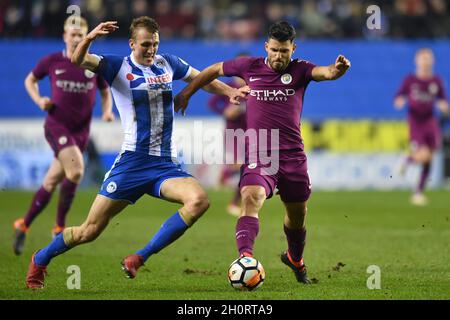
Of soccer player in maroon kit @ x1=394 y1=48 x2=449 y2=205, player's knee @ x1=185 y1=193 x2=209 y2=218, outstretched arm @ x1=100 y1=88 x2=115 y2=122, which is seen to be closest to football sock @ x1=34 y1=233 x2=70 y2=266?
player's knee @ x1=185 y1=193 x2=209 y2=218

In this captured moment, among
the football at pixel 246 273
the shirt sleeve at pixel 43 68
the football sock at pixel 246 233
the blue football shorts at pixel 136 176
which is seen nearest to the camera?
the football at pixel 246 273

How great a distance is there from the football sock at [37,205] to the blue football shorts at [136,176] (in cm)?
362

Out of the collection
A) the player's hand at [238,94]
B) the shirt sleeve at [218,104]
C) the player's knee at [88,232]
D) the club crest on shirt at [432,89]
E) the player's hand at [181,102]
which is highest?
the club crest on shirt at [432,89]

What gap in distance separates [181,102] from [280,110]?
35.4 inches

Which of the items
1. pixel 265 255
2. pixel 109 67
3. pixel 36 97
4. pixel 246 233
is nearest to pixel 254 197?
pixel 246 233

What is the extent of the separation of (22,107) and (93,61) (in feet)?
46.6

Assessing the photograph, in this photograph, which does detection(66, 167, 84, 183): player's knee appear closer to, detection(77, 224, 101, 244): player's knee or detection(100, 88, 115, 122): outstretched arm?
detection(100, 88, 115, 122): outstretched arm

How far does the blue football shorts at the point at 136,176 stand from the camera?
779 centimetres

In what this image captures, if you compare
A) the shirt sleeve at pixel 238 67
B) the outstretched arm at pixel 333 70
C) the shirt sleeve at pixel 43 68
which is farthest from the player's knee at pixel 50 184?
the outstretched arm at pixel 333 70

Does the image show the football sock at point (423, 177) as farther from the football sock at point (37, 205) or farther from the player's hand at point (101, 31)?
the player's hand at point (101, 31)

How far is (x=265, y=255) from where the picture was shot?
10.6 m

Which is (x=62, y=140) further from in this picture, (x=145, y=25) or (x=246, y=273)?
(x=246, y=273)

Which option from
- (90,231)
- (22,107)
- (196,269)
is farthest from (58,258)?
(22,107)
